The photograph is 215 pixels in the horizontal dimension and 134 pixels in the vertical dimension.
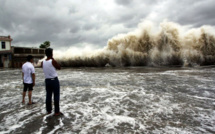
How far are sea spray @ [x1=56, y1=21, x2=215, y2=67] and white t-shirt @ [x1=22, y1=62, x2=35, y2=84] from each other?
→ 12991mm

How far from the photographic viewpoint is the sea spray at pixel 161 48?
14.2m

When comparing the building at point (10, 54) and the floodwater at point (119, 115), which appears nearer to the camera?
the floodwater at point (119, 115)

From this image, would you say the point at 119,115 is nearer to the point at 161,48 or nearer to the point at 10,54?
the point at 161,48

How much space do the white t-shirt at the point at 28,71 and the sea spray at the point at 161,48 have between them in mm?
12991

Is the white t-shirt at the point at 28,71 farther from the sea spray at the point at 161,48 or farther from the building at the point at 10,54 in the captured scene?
the building at the point at 10,54

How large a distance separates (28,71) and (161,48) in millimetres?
13876

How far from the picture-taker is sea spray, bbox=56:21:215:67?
1422 cm

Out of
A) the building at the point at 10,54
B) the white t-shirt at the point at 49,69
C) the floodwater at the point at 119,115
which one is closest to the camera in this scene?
the floodwater at the point at 119,115

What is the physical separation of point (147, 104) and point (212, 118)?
136 cm

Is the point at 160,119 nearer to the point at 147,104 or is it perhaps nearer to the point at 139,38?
the point at 147,104

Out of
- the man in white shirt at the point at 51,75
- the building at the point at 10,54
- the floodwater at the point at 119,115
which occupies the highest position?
the building at the point at 10,54

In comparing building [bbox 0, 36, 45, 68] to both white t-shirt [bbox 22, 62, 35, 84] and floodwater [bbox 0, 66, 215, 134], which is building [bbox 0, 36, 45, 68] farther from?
floodwater [bbox 0, 66, 215, 134]

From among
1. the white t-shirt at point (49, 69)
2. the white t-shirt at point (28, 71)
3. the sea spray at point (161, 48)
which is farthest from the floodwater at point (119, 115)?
the sea spray at point (161, 48)

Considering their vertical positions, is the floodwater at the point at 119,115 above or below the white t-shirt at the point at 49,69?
below
